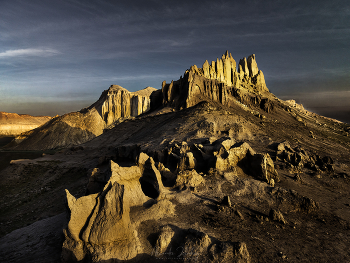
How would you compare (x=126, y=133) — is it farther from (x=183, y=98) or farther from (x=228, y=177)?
(x=228, y=177)

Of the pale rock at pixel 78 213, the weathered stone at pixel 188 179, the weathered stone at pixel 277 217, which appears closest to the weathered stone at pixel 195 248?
the pale rock at pixel 78 213

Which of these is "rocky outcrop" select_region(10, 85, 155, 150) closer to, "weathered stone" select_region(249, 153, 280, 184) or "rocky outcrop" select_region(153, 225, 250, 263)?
"weathered stone" select_region(249, 153, 280, 184)

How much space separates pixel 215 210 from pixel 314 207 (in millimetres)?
7102

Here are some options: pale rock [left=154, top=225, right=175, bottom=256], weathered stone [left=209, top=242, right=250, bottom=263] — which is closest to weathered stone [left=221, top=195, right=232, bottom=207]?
weathered stone [left=209, top=242, right=250, bottom=263]

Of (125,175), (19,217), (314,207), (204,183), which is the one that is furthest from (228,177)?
(19,217)

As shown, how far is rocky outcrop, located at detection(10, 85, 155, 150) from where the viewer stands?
65.4 m

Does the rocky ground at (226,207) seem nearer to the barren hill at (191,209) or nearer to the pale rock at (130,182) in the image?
the barren hill at (191,209)

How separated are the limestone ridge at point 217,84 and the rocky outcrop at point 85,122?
36686 mm

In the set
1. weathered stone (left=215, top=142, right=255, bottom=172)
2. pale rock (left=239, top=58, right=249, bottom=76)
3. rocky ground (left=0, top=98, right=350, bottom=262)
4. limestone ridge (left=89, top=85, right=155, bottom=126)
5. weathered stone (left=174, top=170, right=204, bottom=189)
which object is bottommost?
rocky ground (left=0, top=98, right=350, bottom=262)

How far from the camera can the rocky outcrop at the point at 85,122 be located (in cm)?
6544

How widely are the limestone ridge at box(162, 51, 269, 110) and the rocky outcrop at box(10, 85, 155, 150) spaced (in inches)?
1444

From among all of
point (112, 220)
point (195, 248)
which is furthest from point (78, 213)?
point (195, 248)

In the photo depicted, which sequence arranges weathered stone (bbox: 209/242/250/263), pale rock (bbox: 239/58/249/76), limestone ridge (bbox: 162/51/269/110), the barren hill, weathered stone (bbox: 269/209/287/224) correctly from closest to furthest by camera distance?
weathered stone (bbox: 209/242/250/263), the barren hill, weathered stone (bbox: 269/209/287/224), limestone ridge (bbox: 162/51/269/110), pale rock (bbox: 239/58/249/76)

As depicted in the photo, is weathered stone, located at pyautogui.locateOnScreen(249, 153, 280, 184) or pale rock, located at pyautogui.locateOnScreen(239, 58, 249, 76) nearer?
weathered stone, located at pyautogui.locateOnScreen(249, 153, 280, 184)
